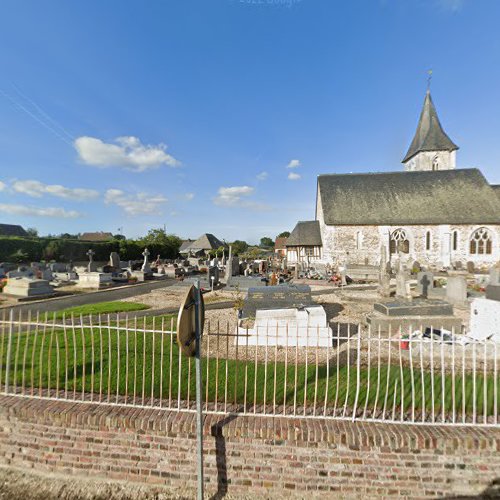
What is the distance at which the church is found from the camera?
87.7 ft

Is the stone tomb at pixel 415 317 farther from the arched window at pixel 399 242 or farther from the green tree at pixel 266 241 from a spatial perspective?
the green tree at pixel 266 241

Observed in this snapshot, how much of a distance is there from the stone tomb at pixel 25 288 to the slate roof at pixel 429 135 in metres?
44.4

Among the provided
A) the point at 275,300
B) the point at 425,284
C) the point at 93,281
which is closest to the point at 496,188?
the point at 425,284

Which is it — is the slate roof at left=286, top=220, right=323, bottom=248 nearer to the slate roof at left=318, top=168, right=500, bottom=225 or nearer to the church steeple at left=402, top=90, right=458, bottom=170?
the slate roof at left=318, top=168, right=500, bottom=225

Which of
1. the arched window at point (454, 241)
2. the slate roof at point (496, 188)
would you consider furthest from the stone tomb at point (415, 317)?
the slate roof at point (496, 188)

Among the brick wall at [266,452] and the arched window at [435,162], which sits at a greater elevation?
the arched window at [435,162]

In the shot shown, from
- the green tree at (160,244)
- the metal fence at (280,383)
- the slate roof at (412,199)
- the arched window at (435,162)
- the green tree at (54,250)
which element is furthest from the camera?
the green tree at (160,244)

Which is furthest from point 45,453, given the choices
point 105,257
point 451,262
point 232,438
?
point 105,257

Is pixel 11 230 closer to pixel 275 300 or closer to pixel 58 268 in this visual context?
pixel 58 268

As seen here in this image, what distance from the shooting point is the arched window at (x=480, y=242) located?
26594 millimetres

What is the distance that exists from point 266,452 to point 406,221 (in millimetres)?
30749

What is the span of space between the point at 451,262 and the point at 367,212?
9.77 m

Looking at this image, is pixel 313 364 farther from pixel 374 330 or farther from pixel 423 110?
pixel 423 110

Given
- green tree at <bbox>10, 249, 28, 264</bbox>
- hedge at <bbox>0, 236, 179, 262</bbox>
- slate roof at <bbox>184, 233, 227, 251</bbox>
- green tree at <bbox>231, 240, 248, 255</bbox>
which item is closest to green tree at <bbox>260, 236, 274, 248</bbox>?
green tree at <bbox>231, 240, 248, 255</bbox>
